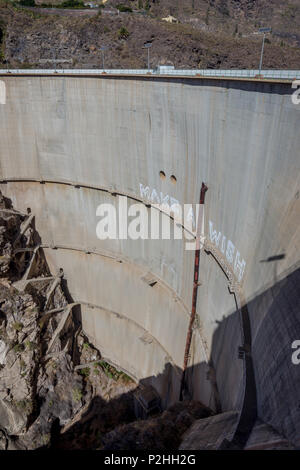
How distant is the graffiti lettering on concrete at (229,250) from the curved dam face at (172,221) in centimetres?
5

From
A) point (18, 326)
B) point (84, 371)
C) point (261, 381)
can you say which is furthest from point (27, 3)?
point (261, 381)

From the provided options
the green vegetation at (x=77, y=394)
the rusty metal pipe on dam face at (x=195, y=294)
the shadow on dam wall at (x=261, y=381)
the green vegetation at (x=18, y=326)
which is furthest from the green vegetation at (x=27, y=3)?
the shadow on dam wall at (x=261, y=381)

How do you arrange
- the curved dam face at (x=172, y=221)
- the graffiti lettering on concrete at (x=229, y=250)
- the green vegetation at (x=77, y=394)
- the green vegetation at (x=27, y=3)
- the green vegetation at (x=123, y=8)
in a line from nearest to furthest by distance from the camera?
the curved dam face at (x=172, y=221) < the graffiti lettering on concrete at (x=229, y=250) < the green vegetation at (x=77, y=394) < the green vegetation at (x=27, y=3) < the green vegetation at (x=123, y=8)

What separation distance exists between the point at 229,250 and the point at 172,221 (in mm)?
3471

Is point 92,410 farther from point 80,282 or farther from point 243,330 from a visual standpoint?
point 243,330

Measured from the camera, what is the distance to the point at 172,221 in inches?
452

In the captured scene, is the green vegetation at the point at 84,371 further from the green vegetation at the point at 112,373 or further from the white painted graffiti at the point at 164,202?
the white painted graffiti at the point at 164,202

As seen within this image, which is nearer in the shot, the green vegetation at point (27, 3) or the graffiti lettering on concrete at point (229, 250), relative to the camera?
the graffiti lettering on concrete at point (229, 250)

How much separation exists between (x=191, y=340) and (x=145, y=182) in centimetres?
560

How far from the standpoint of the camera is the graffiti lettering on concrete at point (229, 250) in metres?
7.74

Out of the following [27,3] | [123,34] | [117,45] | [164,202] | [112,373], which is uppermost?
[27,3]

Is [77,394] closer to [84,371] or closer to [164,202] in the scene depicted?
[84,371]

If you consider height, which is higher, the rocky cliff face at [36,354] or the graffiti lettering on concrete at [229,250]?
the graffiti lettering on concrete at [229,250]
